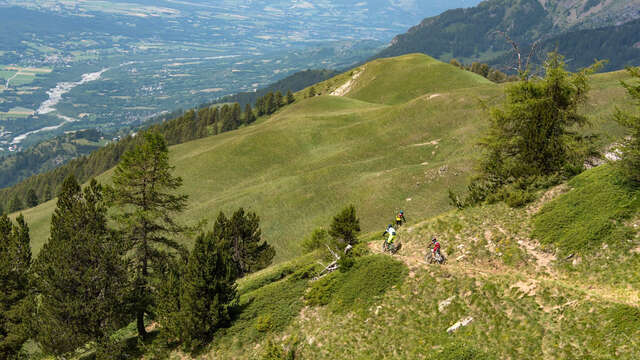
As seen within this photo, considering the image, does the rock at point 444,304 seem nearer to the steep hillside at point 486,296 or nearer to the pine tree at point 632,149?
the steep hillside at point 486,296

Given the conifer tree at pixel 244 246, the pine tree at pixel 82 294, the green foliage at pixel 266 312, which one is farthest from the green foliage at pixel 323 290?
the conifer tree at pixel 244 246

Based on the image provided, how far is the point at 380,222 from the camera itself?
56.9 meters

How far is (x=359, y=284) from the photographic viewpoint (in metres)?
27.1

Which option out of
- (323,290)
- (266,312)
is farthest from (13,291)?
(323,290)

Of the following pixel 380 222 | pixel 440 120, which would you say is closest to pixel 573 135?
pixel 380 222

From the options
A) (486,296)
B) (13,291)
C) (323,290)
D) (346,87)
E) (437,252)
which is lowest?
(323,290)

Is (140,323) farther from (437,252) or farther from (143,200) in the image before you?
(437,252)

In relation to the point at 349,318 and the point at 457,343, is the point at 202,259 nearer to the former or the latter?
the point at 349,318

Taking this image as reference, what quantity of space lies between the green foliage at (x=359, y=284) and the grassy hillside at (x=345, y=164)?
88.9ft

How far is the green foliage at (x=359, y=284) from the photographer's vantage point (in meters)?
26.1

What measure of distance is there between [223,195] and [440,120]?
4889 cm

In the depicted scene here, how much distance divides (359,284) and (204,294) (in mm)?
11278

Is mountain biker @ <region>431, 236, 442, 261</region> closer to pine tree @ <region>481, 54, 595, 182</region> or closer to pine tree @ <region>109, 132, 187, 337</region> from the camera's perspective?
pine tree @ <region>481, 54, 595, 182</region>

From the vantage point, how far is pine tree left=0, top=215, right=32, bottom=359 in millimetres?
34906
